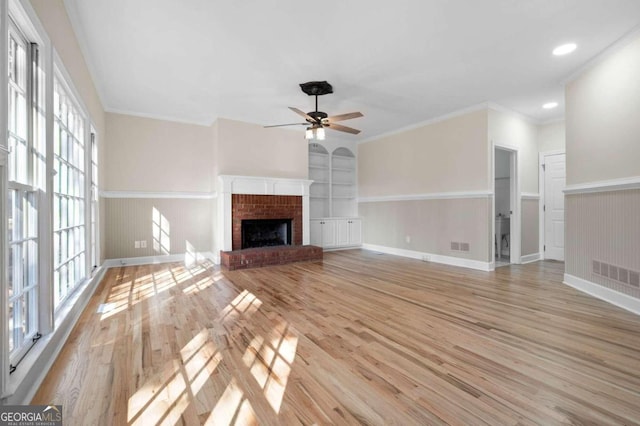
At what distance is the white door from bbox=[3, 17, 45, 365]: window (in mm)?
7248

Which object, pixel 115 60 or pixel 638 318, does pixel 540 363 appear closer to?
pixel 638 318

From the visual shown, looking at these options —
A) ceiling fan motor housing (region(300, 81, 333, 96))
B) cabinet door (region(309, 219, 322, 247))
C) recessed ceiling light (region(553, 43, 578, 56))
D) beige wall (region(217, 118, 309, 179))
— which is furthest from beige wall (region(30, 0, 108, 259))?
recessed ceiling light (region(553, 43, 578, 56))

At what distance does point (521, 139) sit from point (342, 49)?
4089 mm

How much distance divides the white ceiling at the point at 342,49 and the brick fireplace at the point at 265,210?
171cm

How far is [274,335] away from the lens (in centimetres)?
234

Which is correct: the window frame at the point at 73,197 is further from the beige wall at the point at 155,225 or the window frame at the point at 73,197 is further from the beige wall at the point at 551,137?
the beige wall at the point at 551,137

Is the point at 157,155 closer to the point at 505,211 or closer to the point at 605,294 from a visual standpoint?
the point at 605,294

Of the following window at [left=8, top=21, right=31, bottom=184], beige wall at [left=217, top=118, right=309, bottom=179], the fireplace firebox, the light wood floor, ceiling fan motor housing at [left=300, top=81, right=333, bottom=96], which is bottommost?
the light wood floor

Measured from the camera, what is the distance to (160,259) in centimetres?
538

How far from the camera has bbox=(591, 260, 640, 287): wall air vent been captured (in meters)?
2.85

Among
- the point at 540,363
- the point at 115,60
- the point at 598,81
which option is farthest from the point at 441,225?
the point at 115,60

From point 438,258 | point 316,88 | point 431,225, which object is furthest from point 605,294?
point 316,88

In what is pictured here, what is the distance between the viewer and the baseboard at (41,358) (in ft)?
4.70

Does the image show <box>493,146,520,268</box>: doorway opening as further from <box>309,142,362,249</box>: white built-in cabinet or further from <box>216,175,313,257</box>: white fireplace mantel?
<box>216,175,313,257</box>: white fireplace mantel
